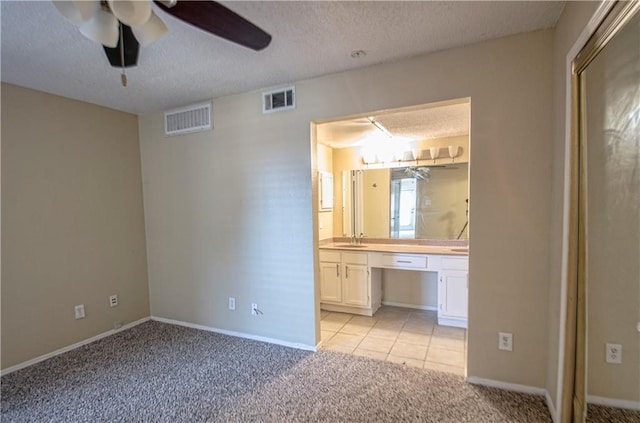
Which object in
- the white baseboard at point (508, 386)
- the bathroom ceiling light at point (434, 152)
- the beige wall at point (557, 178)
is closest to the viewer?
the beige wall at point (557, 178)

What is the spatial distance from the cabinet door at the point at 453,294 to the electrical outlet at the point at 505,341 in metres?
1.06

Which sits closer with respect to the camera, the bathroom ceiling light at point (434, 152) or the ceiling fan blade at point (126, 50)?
the ceiling fan blade at point (126, 50)

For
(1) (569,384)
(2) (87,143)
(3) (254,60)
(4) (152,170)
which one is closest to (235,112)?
(3) (254,60)

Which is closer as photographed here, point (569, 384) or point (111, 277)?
point (569, 384)

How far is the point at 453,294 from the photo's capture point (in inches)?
125

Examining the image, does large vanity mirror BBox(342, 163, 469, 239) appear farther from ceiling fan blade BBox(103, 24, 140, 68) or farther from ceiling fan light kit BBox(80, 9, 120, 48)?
ceiling fan light kit BBox(80, 9, 120, 48)

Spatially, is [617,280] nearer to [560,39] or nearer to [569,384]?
[569,384]

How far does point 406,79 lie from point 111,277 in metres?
3.42

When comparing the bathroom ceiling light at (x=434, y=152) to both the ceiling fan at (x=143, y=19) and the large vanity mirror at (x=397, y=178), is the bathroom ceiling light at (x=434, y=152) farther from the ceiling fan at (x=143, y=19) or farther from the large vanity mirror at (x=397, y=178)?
the ceiling fan at (x=143, y=19)

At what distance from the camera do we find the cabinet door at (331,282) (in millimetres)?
3672

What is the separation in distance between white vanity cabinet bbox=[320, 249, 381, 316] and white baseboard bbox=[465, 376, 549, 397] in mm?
1482

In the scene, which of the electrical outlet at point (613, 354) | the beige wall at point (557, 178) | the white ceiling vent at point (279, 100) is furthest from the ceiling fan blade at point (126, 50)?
the electrical outlet at point (613, 354)

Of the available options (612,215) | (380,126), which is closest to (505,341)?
(612,215)

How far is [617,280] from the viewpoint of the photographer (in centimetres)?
116
